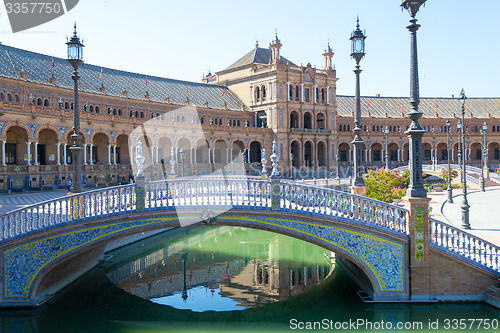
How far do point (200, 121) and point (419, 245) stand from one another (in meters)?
51.5

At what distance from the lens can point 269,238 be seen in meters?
28.2

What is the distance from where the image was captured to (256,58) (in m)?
71.8

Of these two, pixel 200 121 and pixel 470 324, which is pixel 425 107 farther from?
pixel 470 324

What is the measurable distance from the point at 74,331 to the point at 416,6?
1502 centimetres

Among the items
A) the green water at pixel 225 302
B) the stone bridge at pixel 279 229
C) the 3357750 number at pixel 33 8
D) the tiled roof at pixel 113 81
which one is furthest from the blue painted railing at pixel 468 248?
the tiled roof at pixel 113 81

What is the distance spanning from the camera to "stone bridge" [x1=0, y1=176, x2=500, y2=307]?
1388cm

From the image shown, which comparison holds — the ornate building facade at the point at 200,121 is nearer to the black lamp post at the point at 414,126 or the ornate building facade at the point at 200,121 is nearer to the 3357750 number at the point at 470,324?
the black lamp post at the point at 414,126

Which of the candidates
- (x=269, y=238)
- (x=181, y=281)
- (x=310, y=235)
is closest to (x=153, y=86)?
(x=269, y=238)

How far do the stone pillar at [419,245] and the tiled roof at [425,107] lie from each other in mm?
67862

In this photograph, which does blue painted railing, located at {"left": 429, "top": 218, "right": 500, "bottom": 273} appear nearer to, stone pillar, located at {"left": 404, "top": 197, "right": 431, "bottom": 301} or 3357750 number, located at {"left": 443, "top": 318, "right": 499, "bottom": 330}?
stone pillar, located at {"left": 404, "top": 197, "right": 431, "bottom": 301}

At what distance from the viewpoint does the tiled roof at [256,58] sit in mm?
71731

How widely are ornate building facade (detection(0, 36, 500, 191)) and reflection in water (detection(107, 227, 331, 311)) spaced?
19.8 meters

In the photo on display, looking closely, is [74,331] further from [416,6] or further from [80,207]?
[416,6]

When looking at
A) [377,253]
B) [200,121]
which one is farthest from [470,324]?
[200,121]
